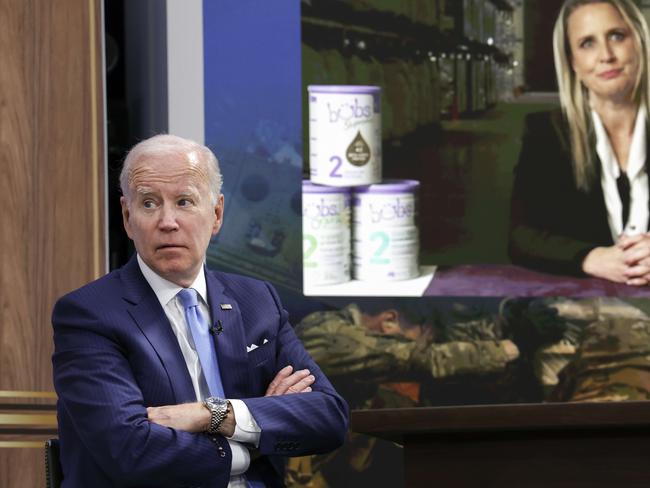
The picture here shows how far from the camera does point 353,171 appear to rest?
3.49 meters

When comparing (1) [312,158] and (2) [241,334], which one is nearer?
(2) [241,334]

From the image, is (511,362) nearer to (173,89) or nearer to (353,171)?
(353,171)

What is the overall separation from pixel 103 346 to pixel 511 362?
1.64 m

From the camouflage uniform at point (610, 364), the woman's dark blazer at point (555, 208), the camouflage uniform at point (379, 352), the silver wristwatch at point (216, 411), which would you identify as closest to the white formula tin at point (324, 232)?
the camouflage uniform at point (379, 352)

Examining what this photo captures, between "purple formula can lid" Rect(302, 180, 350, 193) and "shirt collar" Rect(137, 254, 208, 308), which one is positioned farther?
"purple formula can lid" Rect(302, 180, 350, 193)

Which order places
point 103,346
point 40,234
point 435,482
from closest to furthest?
1. point 435,482
2. point 103,346
3. point 40,234

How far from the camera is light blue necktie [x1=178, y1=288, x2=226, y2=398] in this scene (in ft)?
7.07

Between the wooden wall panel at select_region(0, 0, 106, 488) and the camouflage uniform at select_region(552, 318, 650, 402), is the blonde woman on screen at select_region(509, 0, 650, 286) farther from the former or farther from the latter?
the wooden wall panel at select_region(0, 0, 106, 488)

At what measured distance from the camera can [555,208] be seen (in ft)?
11.4

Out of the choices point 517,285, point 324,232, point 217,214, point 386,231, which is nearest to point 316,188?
point 324,232

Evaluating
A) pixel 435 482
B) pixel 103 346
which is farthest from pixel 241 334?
pixel 435 482

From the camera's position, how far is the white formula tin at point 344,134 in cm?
346

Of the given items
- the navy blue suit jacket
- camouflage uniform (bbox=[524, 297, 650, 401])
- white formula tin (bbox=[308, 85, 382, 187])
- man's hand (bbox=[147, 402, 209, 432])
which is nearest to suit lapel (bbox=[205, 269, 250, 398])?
the navy blue suit jacket

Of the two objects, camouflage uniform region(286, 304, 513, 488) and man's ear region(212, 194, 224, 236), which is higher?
man's ear region(212, 194, 224, 236)
